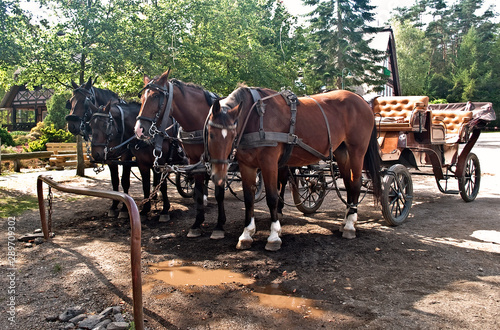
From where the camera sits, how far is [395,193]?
6363 millimetres

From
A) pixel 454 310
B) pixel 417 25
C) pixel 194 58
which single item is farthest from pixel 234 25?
pixel 417 25

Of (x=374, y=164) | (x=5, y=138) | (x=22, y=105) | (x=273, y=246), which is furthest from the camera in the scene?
(x=22, y=105)

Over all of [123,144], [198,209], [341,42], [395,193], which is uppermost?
[341,42]

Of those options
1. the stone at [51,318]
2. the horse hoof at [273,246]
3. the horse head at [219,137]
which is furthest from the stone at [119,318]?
the horse hoof at [273,246]

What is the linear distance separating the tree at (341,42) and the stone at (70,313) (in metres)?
26.7

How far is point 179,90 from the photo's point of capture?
5.58 m

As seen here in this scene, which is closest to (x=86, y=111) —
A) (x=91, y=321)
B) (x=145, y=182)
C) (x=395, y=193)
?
(x=145, y=182)

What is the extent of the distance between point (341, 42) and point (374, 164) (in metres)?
24.5

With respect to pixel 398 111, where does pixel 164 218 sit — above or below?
below

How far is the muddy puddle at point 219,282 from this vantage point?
349cm

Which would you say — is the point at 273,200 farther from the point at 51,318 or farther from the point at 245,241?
the point at 51,318

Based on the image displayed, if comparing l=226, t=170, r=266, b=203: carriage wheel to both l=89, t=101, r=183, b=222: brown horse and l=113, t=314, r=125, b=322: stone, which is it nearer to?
l=89, t=101, r=183, b=222: brown horse

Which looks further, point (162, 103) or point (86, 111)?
point (86, 111)

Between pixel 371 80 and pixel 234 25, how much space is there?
59.1ft
